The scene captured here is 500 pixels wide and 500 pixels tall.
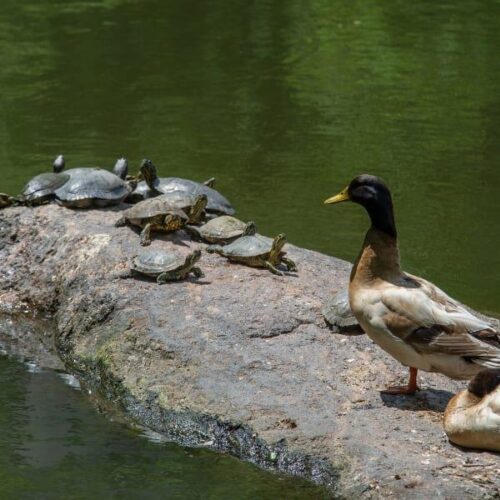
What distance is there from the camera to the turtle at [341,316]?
22.8ft

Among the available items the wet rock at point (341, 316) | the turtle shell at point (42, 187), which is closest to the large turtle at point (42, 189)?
the turtle shell at point (42, 187)

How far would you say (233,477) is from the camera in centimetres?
606

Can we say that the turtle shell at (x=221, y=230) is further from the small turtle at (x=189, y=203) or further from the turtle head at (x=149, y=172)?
the turtle head at (x=149, y=172)

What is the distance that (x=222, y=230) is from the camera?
8.48 m

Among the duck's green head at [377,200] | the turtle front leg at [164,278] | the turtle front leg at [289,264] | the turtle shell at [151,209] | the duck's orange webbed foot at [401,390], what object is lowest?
the turtle front leg at [289,264]

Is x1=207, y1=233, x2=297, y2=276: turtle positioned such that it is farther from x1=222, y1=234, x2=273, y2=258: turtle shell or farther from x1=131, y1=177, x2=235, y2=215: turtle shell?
x1=131, y1=177, x2=235, y2=215: turtle shell

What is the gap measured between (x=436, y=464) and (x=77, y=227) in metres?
4.14

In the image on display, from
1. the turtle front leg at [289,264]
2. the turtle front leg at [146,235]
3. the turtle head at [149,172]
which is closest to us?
the turtle front leg at [289,264]

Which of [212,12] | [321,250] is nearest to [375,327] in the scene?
[321,250]

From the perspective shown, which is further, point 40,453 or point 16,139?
point 16,139

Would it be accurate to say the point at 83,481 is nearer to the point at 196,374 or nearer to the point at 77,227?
the point at 196,374

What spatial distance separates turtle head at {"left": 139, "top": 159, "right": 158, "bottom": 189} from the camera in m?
9.29

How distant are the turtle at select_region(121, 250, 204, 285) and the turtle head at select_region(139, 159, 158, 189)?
160 cm

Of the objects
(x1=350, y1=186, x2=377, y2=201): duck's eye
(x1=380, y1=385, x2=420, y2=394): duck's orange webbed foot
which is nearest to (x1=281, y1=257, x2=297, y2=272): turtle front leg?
(x1=350, y1=186, x2=377, y2=201): duck's eye
